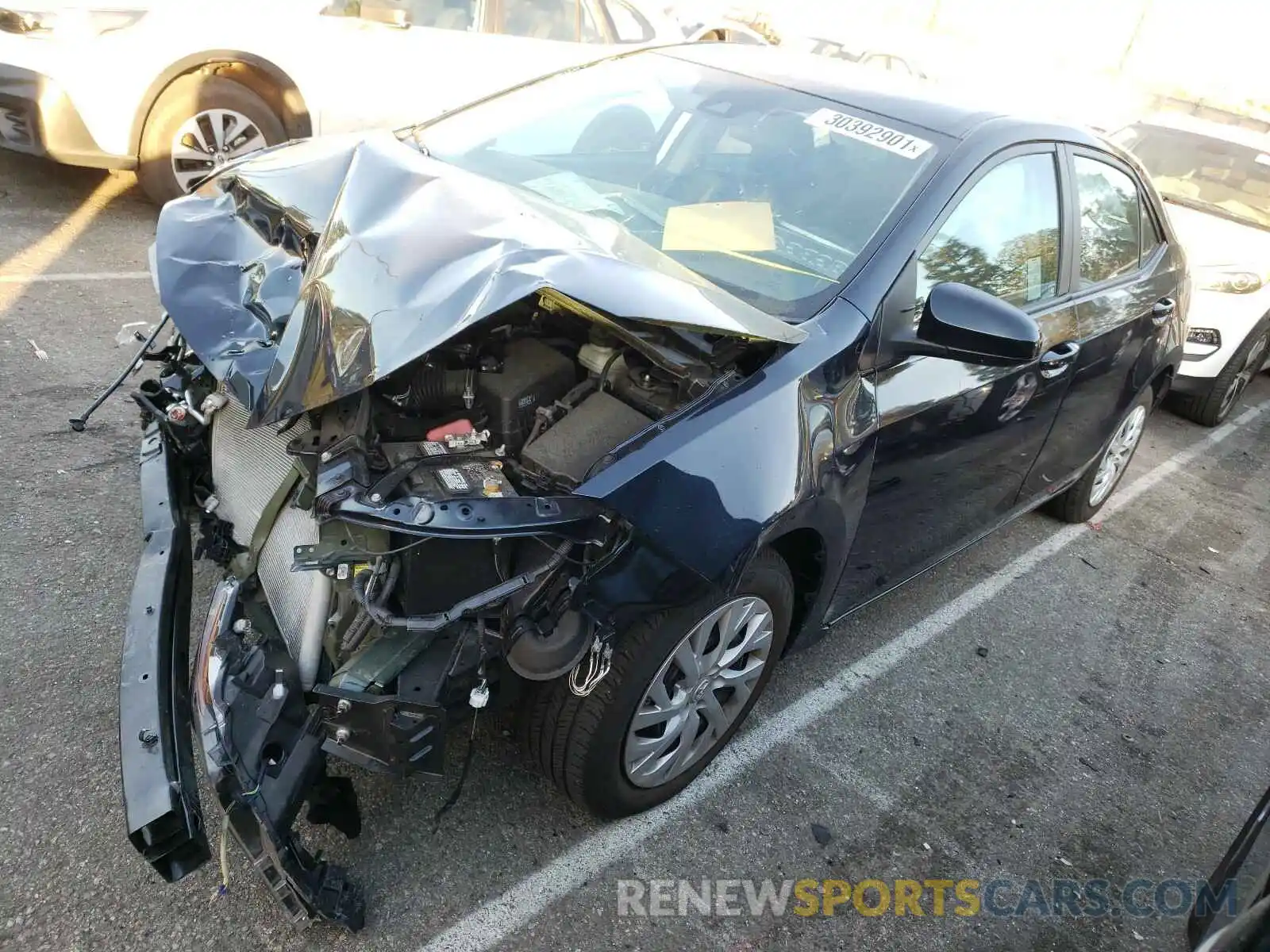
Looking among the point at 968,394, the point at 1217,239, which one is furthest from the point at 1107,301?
the point at 1217,239

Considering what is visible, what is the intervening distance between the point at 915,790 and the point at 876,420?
118cm

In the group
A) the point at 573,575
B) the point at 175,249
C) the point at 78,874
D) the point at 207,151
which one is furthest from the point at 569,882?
the point at 207,151

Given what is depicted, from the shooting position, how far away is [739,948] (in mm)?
2211

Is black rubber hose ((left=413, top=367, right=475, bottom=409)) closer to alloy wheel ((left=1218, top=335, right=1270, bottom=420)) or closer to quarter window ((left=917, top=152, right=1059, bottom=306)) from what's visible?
quarter window ((left=917, top=152, right=1059, bottom=306))

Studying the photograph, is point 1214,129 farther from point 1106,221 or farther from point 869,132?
point 869,132

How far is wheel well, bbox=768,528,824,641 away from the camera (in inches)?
93.5

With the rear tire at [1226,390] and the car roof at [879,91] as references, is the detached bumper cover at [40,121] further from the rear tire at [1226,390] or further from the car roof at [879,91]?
the rear tire at [1226,390]

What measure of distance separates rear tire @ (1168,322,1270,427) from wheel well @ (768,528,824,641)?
4.72m

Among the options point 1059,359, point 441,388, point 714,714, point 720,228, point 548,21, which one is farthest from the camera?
point 548,21

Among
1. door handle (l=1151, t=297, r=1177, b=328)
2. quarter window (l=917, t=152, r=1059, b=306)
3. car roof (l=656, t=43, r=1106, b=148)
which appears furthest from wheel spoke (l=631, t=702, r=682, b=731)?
door handle (l=1151, t=297, r=1177, b=328)

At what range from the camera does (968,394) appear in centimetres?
271

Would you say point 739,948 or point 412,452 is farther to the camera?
point 739,948

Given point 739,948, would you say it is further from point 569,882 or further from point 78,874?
point 78,874

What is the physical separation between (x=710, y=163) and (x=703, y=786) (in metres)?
1.87
